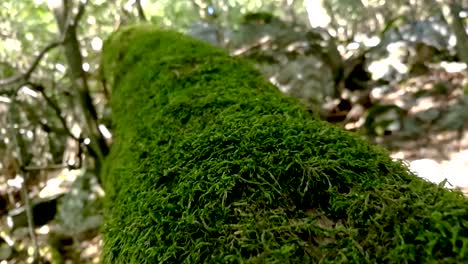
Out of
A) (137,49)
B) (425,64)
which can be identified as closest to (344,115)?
(425,64)

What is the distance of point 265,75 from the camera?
7.85 metres

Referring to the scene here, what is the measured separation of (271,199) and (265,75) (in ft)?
22.6

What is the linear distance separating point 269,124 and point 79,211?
6.92m

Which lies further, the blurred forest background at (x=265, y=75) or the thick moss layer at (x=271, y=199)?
the blurred forest background at (x=265, y=75)

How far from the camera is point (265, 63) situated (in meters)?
9.98

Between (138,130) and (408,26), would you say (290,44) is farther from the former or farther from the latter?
(138,130)

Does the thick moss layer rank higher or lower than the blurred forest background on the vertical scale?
higher

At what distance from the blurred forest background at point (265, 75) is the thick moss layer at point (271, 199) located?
3787 mm

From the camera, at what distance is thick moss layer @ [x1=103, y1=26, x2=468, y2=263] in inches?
35.4

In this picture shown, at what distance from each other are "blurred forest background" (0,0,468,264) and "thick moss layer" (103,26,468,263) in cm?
379

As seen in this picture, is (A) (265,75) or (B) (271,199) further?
(A) (265,75)

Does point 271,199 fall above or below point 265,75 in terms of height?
above

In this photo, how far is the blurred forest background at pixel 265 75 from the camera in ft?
22.7

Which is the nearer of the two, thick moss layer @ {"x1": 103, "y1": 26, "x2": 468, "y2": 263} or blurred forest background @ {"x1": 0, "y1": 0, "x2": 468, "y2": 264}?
thick moss layer @ {"x1": 103, "y1": 26, "x2": 468, "y2": 263}
